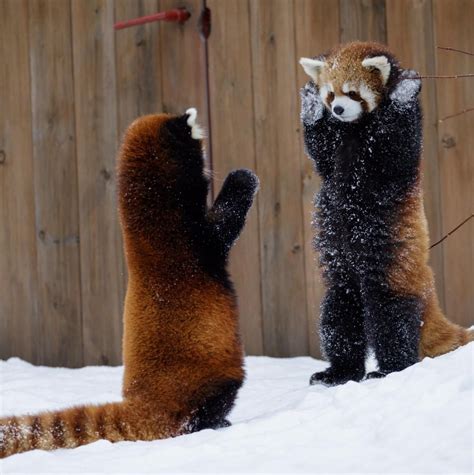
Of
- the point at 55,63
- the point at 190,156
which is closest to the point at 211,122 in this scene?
the point at 55,63

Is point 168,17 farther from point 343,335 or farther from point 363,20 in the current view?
point 343,335

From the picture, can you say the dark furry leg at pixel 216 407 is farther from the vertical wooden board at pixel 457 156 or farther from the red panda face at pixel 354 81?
the vertical wooden board at pixel 457 156

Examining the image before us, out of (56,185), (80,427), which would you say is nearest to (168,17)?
(56,185)

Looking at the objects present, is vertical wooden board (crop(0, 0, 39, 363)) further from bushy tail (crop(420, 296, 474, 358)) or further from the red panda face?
bushy tail (crop(420, 296, 474, 358))

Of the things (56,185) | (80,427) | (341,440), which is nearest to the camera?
(341,440)

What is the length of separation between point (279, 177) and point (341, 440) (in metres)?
2.73

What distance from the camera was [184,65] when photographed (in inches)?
212

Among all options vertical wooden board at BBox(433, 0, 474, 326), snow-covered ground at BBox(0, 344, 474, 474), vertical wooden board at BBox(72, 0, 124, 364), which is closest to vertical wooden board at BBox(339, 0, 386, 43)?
vertical wooden board at BBox(433, 0, 474, 326)

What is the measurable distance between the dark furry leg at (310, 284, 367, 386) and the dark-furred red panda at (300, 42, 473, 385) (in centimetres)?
5

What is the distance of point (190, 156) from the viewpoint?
342 centimetres

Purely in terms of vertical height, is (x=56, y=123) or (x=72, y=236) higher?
(x=56, y=123)

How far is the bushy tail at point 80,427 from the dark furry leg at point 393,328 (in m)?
0.90

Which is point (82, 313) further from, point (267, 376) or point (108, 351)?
point (267, 376)

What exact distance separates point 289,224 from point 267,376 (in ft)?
3.02
